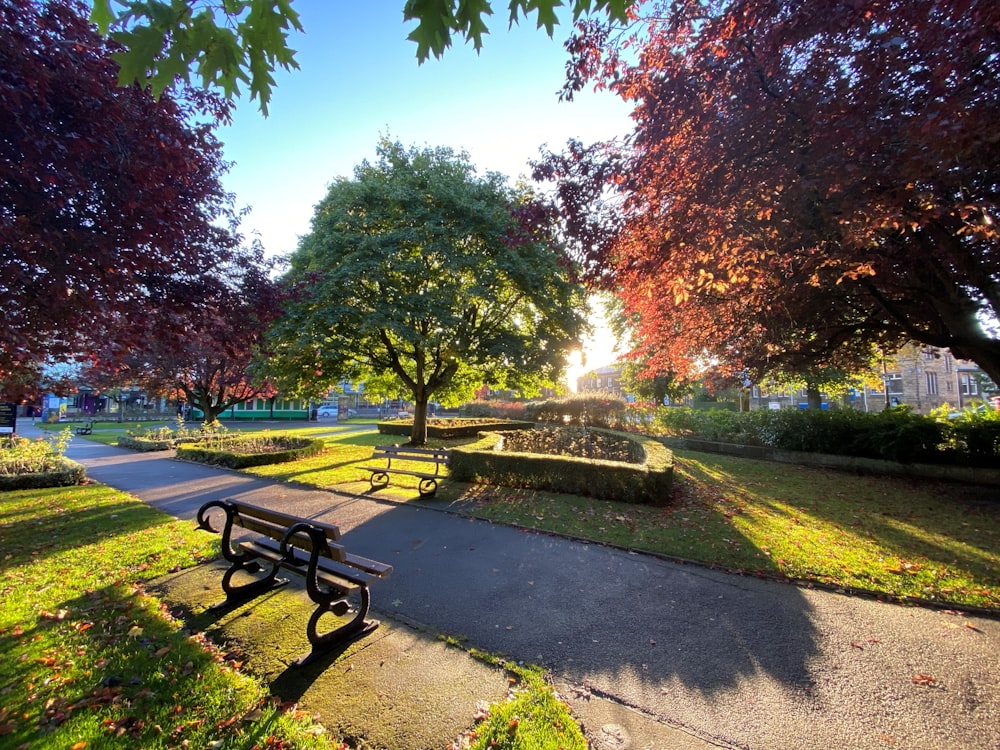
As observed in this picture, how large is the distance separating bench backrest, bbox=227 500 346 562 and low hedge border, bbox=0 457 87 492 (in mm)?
9084

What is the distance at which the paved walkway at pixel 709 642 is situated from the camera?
2699 mm

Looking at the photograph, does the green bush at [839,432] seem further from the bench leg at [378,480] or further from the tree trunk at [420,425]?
the bench leg at [378,480]

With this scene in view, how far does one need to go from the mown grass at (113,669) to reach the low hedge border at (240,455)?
6752 millimetres

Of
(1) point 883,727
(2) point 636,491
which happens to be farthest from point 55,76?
(2) point 636,491

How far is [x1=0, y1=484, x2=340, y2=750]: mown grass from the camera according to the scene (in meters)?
2.47

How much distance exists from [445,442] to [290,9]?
17.8 metres

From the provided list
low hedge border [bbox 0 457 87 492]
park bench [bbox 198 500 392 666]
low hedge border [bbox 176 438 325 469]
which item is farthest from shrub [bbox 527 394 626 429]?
park bench [bbox 198 500 392 666]

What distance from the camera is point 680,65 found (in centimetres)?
502

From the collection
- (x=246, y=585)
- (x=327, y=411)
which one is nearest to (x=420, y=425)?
(x=246, y=585)

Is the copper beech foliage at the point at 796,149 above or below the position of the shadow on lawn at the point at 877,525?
above

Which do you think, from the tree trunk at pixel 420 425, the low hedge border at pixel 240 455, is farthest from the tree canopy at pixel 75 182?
the tree trunk at pixel 420 425

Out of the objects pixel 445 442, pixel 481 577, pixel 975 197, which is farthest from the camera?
pixel 445 442

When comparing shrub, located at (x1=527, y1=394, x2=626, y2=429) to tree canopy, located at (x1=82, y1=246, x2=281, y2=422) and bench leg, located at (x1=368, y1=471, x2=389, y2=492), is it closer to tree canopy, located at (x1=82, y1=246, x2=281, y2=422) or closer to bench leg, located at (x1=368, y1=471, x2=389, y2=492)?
bench leg, located at (x1=368, y1=471, x2=389, y2=492)

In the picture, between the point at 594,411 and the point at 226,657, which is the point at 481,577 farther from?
the point at 594,411
